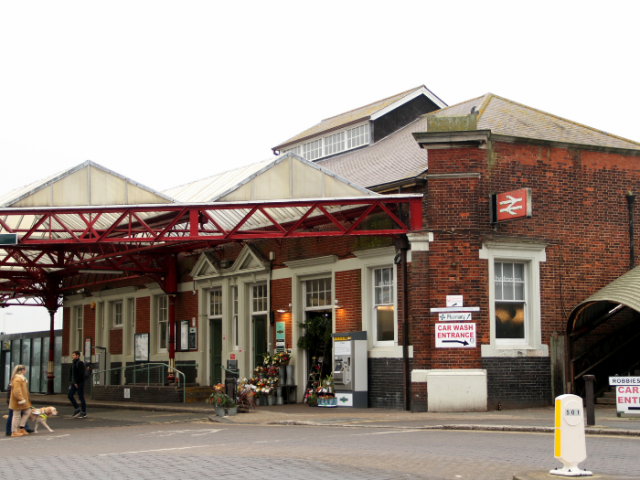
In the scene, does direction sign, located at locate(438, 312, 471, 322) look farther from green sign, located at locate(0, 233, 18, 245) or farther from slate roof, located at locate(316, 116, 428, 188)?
green sign, located at locate(0, 233, 18, 245)

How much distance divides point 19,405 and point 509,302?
10798 millimetres

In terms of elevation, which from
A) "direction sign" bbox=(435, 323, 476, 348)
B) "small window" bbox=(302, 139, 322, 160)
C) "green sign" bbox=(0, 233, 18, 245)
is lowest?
"direction sign" bbox=(435, 323, 476, 348)

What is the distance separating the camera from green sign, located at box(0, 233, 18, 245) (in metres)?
18.6

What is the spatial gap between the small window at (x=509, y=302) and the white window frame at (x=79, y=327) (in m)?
21.8

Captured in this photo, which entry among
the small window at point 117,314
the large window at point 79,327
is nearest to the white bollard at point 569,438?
the small window at point 117,314

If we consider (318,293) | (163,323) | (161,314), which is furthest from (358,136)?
(163,323)

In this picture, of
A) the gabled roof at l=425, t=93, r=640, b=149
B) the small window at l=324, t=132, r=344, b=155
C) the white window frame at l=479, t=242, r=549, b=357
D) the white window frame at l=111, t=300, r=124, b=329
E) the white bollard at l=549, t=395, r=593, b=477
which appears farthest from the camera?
the white window frame at l=111, t=300, r=124, b=329

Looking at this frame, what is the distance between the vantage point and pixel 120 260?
28.1 metres

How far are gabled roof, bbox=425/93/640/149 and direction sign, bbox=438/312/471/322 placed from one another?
4383mm

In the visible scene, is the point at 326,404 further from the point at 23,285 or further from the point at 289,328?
the point at 23,285

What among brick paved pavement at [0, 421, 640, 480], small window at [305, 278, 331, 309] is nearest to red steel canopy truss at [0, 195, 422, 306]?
small window at [305, 278, 331, 309]

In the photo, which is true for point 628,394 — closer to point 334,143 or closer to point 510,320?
point 510,320

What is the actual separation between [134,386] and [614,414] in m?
15.0

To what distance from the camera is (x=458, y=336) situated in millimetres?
18344
